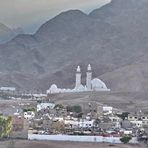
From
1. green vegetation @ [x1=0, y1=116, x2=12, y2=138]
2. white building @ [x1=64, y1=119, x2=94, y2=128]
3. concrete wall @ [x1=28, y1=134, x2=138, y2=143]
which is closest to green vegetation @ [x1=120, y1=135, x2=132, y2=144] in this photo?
concrete wall @ [x1=28, y1=134, x2=138, y2=143]

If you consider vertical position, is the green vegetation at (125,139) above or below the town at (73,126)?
below

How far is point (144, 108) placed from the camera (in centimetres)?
11312

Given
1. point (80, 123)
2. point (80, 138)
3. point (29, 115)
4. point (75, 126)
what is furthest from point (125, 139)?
point (29, 115)

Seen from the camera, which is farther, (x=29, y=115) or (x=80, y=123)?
(x=29, y=115)

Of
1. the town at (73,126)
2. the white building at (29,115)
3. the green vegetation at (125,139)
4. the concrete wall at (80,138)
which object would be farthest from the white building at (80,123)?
the green vegetation at (125,139)

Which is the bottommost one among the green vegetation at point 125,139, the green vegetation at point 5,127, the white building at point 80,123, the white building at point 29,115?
the green vegetation at point 125,139

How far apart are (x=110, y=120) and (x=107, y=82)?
3522 inches

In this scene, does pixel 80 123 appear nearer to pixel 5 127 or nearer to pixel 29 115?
pixel 29 115

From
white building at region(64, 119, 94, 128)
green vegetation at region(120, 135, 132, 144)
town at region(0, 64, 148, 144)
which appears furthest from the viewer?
white building at region(64, 119, 94, 128)

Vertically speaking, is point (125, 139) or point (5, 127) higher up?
point (5, 127)

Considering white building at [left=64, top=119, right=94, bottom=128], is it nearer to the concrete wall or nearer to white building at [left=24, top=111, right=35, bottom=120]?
white building at [left=24, top=111, right=35, bottom=120]

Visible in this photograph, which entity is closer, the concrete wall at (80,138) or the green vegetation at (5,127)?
the concrete wall at (80,138)

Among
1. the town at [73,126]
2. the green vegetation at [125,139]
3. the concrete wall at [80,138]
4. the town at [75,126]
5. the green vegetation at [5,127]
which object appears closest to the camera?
the green vegetation at [125,139]

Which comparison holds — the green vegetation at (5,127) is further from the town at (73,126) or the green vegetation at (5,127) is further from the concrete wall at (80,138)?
the concrete wall at (80,138)
